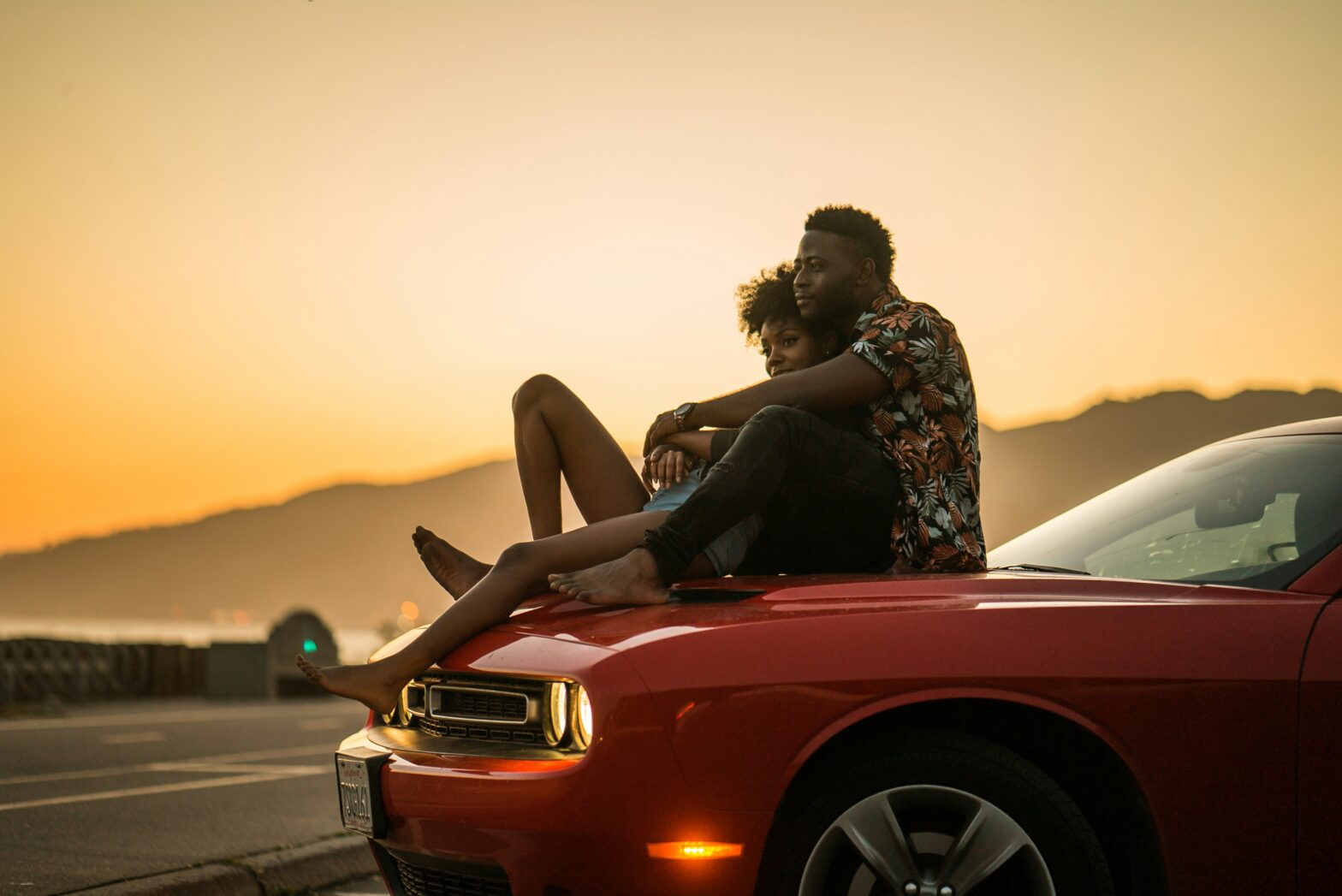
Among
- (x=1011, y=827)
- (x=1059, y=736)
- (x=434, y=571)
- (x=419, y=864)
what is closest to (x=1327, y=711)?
(x=1059, y=736)

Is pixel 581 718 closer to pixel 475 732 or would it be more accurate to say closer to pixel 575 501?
pixel 475 732

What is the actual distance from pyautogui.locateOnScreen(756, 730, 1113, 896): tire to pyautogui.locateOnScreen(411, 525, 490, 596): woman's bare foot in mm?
1659

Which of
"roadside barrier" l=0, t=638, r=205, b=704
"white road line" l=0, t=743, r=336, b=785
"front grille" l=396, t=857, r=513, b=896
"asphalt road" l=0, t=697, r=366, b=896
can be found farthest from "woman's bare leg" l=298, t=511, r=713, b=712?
"roadside barrier" l=0, t=638, r=205, b=704

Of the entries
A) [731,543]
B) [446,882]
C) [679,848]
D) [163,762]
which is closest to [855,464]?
[731,543]

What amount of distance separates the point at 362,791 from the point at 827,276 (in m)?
2.22

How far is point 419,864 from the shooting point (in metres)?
3.07

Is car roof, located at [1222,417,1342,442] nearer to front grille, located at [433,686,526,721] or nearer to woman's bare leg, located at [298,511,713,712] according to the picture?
woman's bare leg, located at [298,511,713,712]

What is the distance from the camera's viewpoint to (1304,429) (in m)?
3.79

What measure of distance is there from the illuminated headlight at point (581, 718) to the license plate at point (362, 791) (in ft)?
1.86

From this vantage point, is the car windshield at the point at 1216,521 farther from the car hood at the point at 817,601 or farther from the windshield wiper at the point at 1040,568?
the car hood at the point at 817,601

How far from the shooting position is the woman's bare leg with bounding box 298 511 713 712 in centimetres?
334

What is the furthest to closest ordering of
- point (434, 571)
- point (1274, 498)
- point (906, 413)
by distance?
point (434, 571) < point (906, 413) < point (1274, 498)

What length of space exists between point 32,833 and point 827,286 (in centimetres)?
441

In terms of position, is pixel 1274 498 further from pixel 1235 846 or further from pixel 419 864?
pixel 419 864
